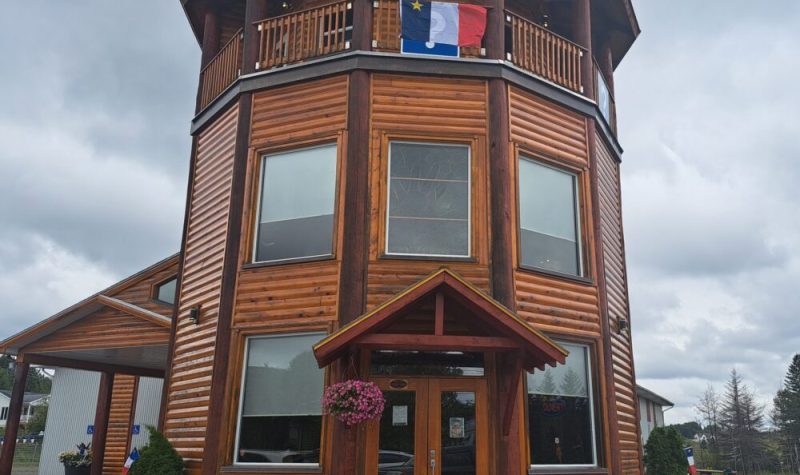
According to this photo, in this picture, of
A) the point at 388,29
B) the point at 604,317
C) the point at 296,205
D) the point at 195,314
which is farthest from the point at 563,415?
the point at 388,29

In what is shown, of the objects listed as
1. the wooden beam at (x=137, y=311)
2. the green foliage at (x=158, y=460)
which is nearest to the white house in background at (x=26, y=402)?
the wooden beam at (x=137, y=311)

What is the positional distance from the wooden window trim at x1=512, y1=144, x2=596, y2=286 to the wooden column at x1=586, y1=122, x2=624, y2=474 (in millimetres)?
113

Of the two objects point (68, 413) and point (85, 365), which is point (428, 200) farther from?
point (68, 413)

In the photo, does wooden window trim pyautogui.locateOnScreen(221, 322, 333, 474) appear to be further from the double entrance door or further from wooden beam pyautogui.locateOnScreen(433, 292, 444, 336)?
wooden beam pyautogui.locateOnScreen(433, 292, 444, 336)

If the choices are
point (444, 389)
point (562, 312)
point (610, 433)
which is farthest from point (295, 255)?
point (610, 433)

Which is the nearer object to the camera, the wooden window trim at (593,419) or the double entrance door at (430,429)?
the double entrance door at (430,429)

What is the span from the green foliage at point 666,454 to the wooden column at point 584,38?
6061mm

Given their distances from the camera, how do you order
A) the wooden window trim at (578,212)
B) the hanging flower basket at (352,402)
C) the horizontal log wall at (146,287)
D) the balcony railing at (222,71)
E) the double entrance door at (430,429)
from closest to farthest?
the hanging flower basket at (352,402) → the double entrance door at (430,429) → the wooden window trim at (578,212) → the balcony railing at (222,71) → the horizontal log wall at (146,287)

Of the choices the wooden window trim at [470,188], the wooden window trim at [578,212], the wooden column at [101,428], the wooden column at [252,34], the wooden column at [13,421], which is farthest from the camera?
the wooden column at [101,428]

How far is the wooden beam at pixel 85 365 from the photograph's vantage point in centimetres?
1523

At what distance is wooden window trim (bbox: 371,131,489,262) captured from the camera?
973 centimetres

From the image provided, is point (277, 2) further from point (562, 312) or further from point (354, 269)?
point (562, 312)

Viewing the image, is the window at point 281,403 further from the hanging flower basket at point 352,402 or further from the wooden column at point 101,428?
the wooden column at point 101,428

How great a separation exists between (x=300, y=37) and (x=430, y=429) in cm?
666
